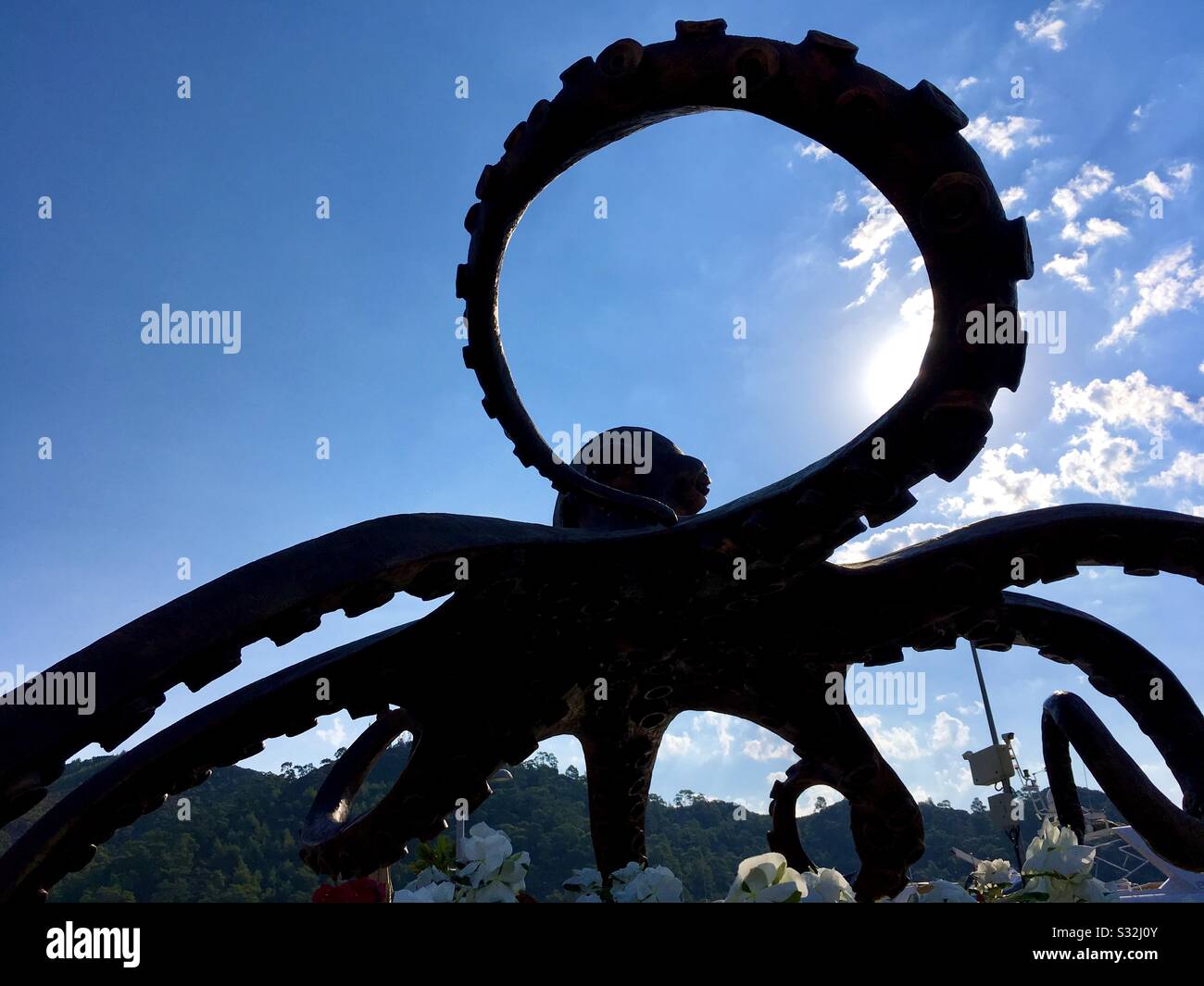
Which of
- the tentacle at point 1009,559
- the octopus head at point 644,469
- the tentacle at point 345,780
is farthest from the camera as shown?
the octopus head at point 644,469

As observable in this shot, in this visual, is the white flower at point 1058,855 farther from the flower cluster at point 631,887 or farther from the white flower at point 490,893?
the white flower at point 490,893

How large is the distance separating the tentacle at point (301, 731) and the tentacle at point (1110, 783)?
3178 millimetres

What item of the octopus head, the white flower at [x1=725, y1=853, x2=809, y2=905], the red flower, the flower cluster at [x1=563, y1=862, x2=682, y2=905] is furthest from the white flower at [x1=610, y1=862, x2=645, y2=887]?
the octopus head

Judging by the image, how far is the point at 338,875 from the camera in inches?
192

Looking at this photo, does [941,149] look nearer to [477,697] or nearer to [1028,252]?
→ [1028,252]

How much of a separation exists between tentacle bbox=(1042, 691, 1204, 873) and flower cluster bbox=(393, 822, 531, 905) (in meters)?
3.93

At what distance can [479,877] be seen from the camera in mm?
2268

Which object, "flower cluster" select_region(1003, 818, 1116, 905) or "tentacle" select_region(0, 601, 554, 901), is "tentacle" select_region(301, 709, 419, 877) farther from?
"flower cluster" select_region(1003, 818, 1116, 905)

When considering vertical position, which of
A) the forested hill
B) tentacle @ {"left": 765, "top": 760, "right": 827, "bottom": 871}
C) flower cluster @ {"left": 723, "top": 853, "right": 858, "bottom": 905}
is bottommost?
the forested hill

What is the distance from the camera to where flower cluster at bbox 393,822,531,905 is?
7.18ft

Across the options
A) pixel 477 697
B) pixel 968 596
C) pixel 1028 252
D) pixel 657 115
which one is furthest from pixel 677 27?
pixel 477 697

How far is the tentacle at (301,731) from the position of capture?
3623mm

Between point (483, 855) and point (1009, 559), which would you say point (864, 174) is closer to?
point (1009, 559)

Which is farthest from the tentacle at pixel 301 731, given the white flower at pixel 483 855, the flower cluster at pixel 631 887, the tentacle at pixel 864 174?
the flower cluster at pixel 631 887
